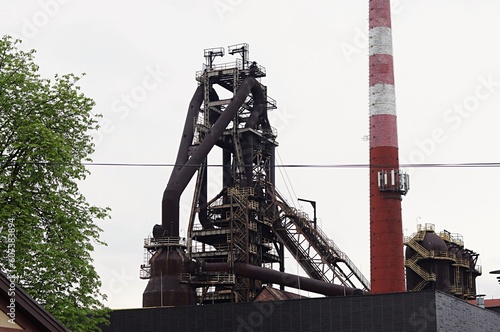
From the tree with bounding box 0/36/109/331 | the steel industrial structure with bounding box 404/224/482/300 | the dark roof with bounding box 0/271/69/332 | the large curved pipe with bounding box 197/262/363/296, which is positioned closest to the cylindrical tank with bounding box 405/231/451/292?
the steel industrial structure with bounding box 404/224/482/300

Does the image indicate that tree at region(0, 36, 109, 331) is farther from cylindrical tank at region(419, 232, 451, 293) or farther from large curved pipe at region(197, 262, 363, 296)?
cylindrical tank at region(419, 232, 451, 293)

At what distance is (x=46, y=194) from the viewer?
2550 cm

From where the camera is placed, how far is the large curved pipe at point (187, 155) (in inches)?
1735

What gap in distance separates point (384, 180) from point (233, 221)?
9930mm

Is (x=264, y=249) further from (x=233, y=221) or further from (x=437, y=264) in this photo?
(x=437, y=264)

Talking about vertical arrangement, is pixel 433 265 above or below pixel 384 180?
below

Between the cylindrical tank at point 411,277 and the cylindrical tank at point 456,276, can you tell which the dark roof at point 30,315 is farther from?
the cylindrical tank at point 456,276

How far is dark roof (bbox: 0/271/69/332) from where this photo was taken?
16938mm

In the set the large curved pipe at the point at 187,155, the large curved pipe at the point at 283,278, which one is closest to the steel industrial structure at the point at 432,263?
the large curved pipe at the point at 283,278

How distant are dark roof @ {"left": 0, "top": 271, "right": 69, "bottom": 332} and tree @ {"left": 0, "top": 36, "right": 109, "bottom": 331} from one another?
17.8 feet

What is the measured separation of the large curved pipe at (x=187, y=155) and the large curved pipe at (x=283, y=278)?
11.6ft

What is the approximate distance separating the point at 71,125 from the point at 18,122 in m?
1.86

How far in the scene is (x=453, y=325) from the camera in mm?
33781

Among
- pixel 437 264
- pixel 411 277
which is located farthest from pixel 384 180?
pixel 411 277
